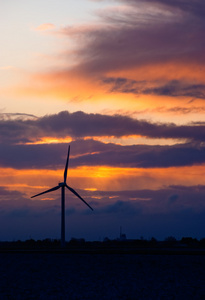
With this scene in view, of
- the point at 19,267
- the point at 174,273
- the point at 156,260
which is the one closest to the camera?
the point at 174,273

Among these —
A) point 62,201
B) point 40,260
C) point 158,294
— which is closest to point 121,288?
point 158,294

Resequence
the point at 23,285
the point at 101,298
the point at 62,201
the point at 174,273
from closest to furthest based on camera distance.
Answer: the point at 101,298 → the point at 23,285 → the point at 174,273 → the point at 62,201

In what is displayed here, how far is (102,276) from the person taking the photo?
58.4 metres

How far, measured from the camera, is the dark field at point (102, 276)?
4509 centimetres

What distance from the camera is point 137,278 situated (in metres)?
56.2

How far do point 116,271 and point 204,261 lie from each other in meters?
14.4

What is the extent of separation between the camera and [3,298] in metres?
42.3

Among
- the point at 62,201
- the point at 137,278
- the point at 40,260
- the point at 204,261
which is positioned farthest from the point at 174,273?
the point at 62,201

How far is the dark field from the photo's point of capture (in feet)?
148

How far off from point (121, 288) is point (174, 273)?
46.2 feet

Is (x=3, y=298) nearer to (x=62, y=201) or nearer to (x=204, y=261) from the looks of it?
(x=204, y=261)

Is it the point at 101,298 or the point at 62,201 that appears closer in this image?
the point at 101,298

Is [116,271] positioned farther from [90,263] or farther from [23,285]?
[23,285]

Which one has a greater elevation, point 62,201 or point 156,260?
point 62,201
